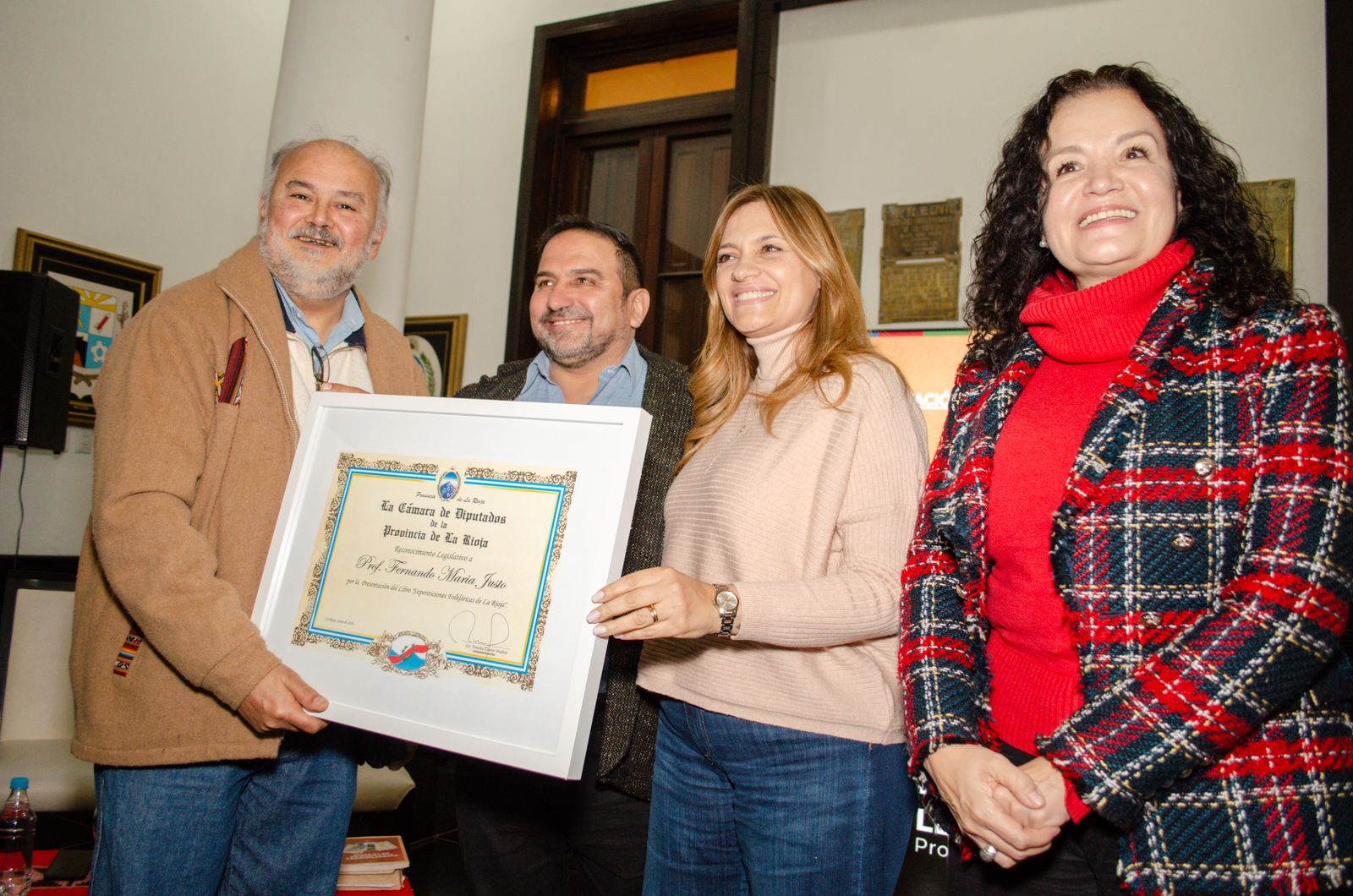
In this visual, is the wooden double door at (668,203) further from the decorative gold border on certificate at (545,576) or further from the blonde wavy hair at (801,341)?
the decorative gold border on certificate at (545,576)

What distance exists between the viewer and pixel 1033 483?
4.16 feet

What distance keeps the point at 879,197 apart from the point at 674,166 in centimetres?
132

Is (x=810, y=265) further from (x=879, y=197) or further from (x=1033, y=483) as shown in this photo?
(x=879, y=197)

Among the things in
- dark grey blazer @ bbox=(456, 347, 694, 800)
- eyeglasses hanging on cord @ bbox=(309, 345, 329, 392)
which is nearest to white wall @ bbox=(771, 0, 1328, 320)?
dark grey blazer @ bbox=(456, 347, 694, 800)

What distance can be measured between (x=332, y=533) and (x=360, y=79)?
269 centimetres

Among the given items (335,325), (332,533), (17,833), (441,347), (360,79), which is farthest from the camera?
(441,347)

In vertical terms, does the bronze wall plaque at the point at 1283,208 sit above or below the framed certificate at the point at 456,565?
above

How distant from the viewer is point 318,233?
1.90m

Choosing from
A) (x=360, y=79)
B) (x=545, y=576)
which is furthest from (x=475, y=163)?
(x=545, y=576)

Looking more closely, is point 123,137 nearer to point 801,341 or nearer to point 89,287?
point 89,287

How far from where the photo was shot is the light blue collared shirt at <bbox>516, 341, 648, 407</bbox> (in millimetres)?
2225

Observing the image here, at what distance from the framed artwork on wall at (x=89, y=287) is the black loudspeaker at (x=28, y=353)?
2.56 ft

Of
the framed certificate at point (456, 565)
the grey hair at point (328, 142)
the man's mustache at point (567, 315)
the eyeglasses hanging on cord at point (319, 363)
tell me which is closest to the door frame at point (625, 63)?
the man's mustache at point (567, 315)

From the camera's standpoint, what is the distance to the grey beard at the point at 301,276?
1.87m
